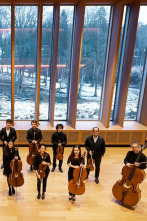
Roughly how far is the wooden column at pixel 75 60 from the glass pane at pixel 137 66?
5.58 feet

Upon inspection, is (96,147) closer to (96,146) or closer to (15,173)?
(96,146)

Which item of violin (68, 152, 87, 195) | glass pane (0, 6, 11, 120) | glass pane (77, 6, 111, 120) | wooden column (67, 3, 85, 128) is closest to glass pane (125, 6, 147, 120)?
glass pane (77, 6, 111, 120)

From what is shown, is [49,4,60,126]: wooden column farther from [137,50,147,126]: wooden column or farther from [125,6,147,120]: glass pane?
[137,50,147,126]: wooden column

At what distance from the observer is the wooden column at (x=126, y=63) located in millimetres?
5852

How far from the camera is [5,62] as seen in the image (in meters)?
6.10

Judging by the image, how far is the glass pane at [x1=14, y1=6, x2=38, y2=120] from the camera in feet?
19.0

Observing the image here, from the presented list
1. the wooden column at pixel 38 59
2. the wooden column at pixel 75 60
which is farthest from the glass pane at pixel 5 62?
the wooden column at pixel 75 60

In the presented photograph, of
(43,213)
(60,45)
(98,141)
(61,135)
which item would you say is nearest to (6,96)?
(60,45)

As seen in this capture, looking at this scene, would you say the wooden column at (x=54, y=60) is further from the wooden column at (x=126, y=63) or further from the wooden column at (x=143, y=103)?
the wooden column at (x=143, y=103)

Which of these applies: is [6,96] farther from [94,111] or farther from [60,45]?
[94,111]

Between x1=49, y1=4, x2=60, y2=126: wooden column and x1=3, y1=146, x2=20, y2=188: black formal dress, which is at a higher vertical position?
x1=49, y1=4, x2=60, y2=126: wooden column

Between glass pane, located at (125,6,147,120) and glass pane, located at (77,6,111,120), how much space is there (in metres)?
0.89

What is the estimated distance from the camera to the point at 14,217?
11.9 ft

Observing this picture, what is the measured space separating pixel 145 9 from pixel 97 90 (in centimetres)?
249
